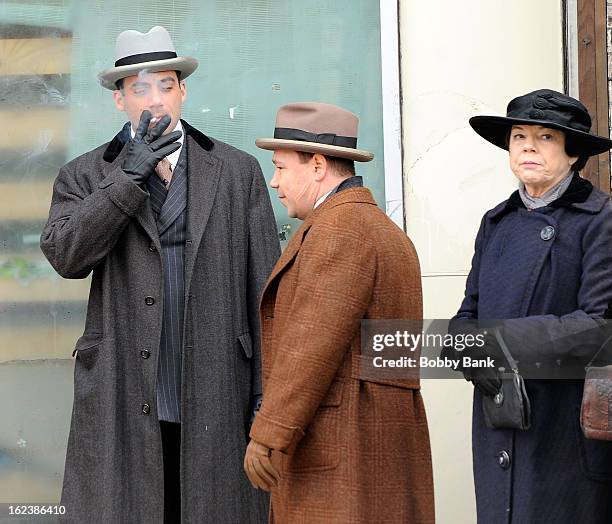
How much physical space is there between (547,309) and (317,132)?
2.84 ft

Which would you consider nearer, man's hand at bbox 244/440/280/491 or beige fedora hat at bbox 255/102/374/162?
man's hand at bbox 244/440/280/491

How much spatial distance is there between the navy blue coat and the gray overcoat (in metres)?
0.81

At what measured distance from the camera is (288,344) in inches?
131

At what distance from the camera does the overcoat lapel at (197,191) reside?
390cm

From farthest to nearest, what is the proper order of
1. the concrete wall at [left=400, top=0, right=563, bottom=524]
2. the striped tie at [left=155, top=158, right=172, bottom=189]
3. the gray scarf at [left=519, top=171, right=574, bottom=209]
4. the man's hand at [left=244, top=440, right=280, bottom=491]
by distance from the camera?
the concrete wall at [left=400, top=0, right=563, bottom=524]
the striped tie at [left=155, top=158, right=172, bottom=189]
the gray scarf at [left=519, top=171, right=574, bottom=209]
the man's hand at [left=244, top=440, right=280, bottom=491]

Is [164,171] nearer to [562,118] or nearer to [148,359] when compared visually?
[148,359]

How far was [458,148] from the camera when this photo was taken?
5027 mm

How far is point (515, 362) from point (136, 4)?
8.15ft

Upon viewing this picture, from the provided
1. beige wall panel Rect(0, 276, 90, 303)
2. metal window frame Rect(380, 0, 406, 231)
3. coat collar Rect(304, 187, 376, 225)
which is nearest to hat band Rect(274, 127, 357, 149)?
coat collar Rect(304, 187, 376, 225)

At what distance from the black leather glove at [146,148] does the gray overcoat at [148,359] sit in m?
0.05

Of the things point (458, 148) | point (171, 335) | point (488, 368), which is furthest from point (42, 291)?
point (488, 368)

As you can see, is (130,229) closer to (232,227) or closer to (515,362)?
(232,227)

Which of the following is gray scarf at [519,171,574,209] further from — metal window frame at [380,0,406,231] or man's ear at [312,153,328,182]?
metal window frame at [380,0,406,231]

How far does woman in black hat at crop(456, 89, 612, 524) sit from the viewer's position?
11.6 feet
